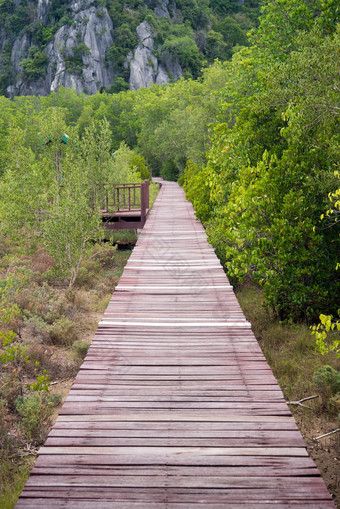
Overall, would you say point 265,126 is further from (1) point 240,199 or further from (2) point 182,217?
(2) point 182,217

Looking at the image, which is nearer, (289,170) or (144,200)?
(289,170)

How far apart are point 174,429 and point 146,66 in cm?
8616

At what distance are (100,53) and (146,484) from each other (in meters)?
89.0

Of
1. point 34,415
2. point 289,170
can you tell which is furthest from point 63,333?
point 289,170

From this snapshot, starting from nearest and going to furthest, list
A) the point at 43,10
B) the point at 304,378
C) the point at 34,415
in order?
the point at 34,415, the point at 304,378, the point at 43,10

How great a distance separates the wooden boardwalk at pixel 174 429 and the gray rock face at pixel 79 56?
267 feet

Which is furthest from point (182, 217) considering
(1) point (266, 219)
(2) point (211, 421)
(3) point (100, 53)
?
(3) point (100, 53)

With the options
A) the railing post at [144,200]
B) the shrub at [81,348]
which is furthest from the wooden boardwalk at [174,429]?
the railing post at [144,200]

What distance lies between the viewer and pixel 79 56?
79.8 m

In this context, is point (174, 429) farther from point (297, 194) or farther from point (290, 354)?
point (297, 194)

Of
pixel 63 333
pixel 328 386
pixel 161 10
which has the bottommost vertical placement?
pixel 63 333

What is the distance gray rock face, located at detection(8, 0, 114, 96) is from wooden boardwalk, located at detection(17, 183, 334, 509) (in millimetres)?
81330

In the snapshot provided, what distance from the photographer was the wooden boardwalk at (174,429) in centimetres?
284

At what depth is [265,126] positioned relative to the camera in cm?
912
